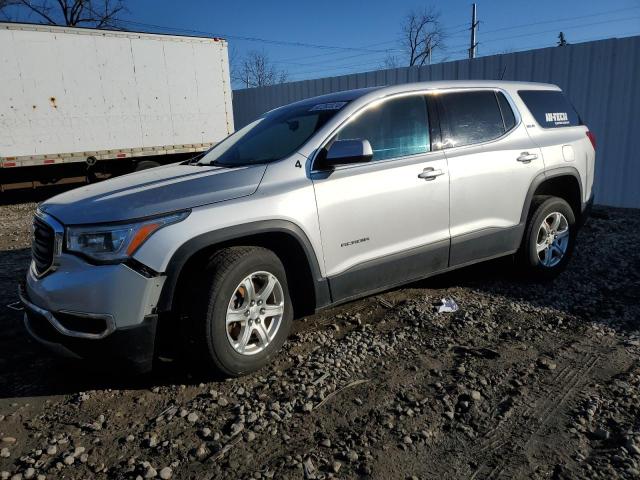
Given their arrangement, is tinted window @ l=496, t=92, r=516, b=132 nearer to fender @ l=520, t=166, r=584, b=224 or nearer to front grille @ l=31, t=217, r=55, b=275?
fender @ l=520, t=166, r=584, b=224

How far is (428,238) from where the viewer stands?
12.5 feet

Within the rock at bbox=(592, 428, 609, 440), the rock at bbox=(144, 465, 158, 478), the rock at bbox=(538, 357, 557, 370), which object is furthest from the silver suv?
the rock at bbox=(592, 428, 609, 440)

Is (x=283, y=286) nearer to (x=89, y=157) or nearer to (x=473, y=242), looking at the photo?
(x=473, y=242)

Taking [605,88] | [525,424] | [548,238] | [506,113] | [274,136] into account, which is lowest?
[525,424]

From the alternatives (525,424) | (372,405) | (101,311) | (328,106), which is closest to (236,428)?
(372,405)

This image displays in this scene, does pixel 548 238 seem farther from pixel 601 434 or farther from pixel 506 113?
pixel 601 434

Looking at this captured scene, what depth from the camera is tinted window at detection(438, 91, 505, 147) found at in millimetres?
4031

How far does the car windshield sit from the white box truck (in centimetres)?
774

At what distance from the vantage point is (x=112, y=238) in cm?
267

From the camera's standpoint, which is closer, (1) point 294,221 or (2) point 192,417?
(2) point 192,417

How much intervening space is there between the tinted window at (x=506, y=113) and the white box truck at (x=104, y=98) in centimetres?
909

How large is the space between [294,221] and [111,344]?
1.28 m

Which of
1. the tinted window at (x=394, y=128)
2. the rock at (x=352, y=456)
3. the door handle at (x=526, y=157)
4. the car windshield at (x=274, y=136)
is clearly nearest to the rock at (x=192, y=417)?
the rock at (x=352, y=456)

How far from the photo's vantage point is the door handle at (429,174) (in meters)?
3.70
